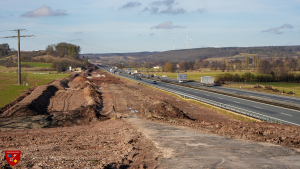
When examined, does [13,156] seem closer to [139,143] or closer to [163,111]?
[139,143]

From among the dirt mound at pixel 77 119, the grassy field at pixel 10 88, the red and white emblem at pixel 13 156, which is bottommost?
the dirt mound at pixel 77 119

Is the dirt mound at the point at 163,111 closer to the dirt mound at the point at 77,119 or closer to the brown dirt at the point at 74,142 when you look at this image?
the brown dirt at the point at 74,142

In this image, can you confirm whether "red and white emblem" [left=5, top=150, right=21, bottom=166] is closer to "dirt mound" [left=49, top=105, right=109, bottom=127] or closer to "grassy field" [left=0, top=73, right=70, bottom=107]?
"dirt mound" [left=49, top=105, right=109, bottom=127]

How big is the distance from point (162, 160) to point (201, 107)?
28667 millimetres

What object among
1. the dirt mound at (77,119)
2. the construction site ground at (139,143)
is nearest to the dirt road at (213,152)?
the construction site ground at (139,143)

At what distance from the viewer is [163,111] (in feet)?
109

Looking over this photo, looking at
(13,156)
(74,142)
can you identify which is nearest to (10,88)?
(74,142)

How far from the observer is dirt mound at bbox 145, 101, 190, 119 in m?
31.7

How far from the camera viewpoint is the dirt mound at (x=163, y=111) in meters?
31.7

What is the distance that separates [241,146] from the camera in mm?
18594

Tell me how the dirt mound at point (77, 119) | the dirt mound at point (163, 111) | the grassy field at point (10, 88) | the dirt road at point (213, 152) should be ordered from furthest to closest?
the grassy field at point (10, 88) < the dirt mound at point (163, 111) < the dirt mound at point (77, 119) < the dirt road at point (213, 152)

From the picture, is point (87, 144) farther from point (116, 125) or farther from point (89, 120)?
point (89, 120)

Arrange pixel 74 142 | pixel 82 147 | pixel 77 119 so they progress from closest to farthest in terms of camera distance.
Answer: pixel 82 147 → pixel 74 142 → pixel 77 119

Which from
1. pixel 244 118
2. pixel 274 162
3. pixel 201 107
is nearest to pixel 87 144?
pixel 274 162
